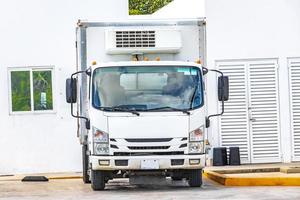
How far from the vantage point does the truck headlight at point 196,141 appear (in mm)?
14547

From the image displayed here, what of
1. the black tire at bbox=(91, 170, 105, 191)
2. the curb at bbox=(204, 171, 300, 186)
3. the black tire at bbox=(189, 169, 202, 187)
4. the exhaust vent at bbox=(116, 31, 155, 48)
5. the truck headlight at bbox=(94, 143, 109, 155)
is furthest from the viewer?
the curb at bbox=(204, 171, 300, 186)

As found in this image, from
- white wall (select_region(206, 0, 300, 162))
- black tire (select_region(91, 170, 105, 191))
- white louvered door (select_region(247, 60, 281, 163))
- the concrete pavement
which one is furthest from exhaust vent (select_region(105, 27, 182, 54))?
white louvered door (select_region(247, 60, 281, 163))

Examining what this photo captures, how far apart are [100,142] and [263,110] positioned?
6.73 meters

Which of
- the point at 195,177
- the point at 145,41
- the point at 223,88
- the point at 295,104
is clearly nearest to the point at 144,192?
the point at 195,177

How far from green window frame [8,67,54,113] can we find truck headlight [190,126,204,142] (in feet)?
23.0

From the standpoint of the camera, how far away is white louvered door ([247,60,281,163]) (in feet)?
66.2

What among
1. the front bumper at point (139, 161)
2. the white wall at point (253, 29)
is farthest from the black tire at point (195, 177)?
the white wall at point (253, 29)

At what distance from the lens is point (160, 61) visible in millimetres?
15078

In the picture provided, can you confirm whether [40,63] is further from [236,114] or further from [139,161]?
[139,161]

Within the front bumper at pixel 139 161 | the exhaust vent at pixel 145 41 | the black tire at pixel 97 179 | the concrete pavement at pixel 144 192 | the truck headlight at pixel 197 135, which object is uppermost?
the exhaust vent at pixel 145 41

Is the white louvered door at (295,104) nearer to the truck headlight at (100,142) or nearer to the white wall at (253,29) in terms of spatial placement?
the white wall at (253,29)

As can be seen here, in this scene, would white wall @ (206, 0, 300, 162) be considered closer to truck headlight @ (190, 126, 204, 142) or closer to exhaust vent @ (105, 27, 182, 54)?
exhaust vent @ (105, 27, 182, 54)

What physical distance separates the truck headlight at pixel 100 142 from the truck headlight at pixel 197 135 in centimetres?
145

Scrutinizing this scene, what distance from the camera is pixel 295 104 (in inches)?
797
